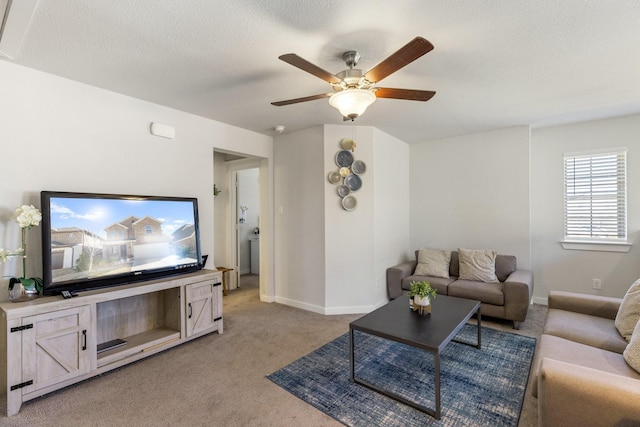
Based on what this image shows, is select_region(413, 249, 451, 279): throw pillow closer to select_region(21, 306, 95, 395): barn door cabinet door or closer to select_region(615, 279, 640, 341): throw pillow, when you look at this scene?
select_region(615, 279, 640, 341): throw pillow

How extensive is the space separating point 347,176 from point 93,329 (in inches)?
118

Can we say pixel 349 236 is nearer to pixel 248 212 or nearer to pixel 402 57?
pixel 402 57

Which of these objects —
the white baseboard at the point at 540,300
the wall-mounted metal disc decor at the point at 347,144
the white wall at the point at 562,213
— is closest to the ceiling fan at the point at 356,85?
the wall-mounted metal disc decor at the point at 347,144

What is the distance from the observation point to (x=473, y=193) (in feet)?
14.5

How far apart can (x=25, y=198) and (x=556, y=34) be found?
13.1ft

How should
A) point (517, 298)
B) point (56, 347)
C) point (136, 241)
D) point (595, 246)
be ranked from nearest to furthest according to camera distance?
point (56, 347) → point (136, 241) → point (517, 298) → point (595, 246)

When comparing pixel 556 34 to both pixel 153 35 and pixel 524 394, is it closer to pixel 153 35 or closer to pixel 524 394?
pixel 524 394

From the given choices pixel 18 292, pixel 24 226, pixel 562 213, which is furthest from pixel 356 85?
pixel 562 213

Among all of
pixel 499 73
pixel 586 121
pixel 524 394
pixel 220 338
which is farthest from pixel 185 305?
pixel 586 121

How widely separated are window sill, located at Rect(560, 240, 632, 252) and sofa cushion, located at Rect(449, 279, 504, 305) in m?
1.23

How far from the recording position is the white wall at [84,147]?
7.51ft

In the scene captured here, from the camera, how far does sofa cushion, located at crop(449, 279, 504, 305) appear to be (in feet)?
11.0

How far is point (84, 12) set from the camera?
67.2 inches

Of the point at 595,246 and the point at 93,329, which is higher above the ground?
the point at 595,246
